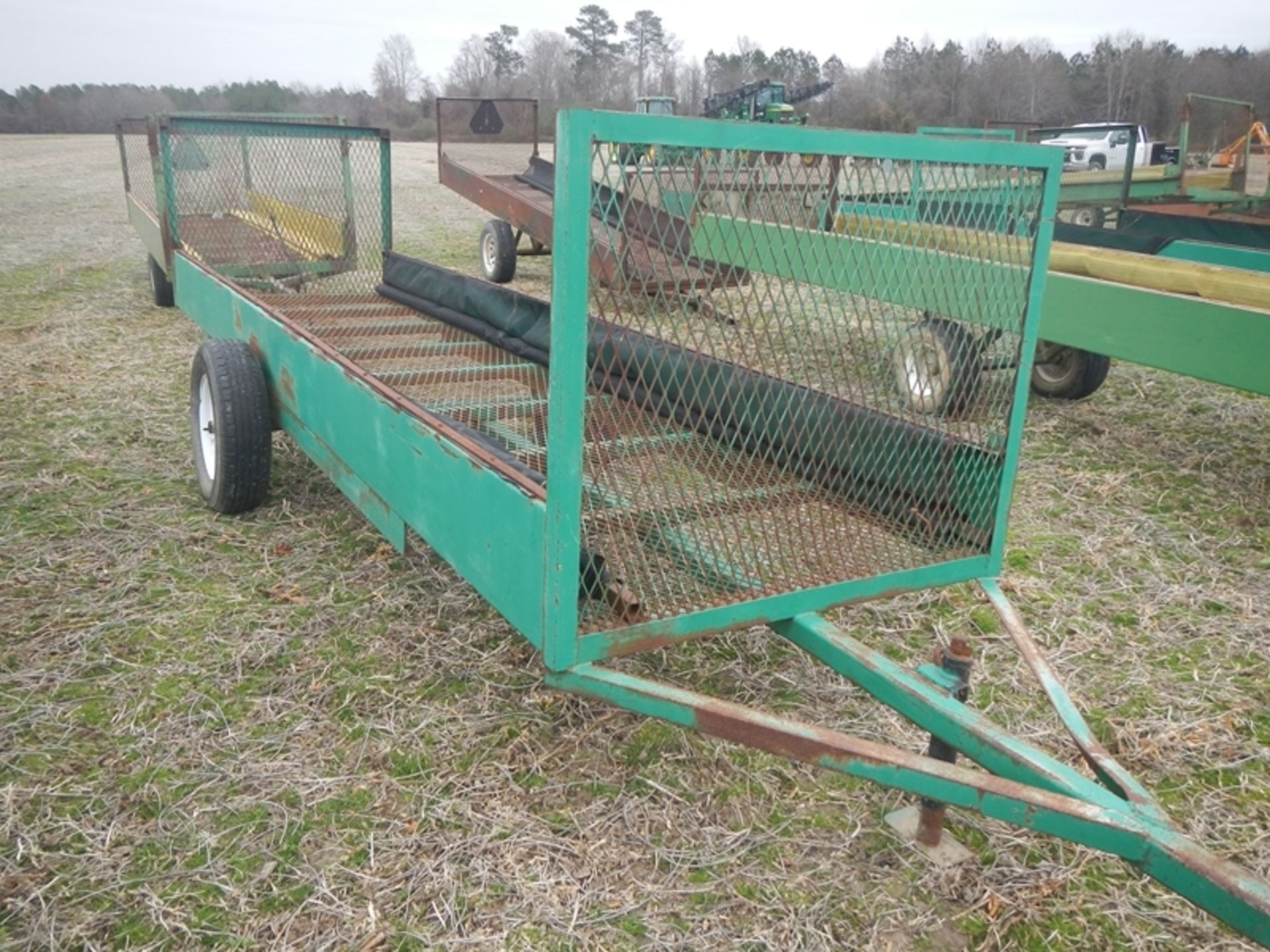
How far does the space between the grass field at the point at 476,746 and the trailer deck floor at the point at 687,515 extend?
552mm

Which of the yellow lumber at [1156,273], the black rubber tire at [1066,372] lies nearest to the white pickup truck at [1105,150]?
the yellow lumber at [1156,273]

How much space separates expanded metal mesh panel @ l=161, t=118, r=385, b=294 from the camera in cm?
547

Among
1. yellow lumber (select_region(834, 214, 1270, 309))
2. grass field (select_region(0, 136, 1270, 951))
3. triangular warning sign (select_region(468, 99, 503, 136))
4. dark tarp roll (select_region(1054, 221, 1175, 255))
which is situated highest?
triangular warning sign (select_region(468, 99, 503, 136))

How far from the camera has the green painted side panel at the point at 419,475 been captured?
222 centimetres

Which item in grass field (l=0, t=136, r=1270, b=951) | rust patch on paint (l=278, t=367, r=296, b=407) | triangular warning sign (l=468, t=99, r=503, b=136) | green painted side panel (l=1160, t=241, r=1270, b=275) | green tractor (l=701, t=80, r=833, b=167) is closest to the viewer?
grass field (l=0, t=136, r=1270, b=951)

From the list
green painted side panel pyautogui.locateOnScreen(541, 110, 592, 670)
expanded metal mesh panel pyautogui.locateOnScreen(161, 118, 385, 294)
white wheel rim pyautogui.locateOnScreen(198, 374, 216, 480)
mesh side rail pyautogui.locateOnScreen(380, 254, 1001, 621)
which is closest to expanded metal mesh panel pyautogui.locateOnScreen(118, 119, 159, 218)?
expanded metal mesh panel pyautogui.locateOnScreen(161, 118, 385, 294)

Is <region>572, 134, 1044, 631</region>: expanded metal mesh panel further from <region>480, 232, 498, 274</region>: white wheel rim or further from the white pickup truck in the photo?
the white pickup truck

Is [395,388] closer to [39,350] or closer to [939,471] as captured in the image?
[939,471]

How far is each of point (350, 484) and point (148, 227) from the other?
16.7 ft

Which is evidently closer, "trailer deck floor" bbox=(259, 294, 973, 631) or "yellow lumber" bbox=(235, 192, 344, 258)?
"trailer deck floor" bbox=(259, 294, 973, 631)

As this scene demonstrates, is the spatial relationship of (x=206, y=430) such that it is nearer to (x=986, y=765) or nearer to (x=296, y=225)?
(x=296, y=225)

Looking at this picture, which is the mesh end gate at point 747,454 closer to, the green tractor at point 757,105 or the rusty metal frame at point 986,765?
the rusty metal frame at point 986,765

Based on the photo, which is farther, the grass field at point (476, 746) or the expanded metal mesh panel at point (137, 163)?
the expanded metal mesh panel at point (137, 163)

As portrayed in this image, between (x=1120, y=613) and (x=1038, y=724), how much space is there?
951 millimetres
